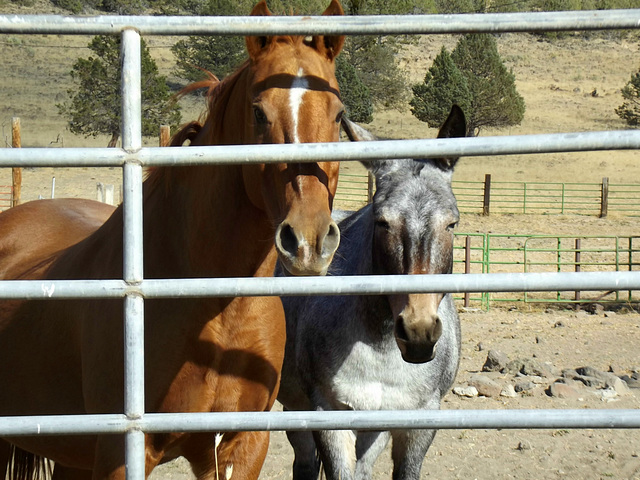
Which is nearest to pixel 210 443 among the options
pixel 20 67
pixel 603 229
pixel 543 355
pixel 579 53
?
pixel 543 355

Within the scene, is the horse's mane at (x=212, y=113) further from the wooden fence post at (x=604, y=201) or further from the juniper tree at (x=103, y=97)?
the juniper tree at (x=103, y=97)

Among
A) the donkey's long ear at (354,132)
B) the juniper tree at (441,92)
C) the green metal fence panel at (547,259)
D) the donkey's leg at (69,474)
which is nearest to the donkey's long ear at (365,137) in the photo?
the donkey's long ear at (354,132)

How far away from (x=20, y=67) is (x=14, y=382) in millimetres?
44558

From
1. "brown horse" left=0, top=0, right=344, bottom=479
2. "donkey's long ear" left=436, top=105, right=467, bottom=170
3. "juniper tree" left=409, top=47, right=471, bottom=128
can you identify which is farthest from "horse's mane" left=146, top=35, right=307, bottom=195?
"juniper tree" left=409, top=47, right=471, bottom=128

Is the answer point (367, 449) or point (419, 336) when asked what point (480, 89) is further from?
point (419, 336)

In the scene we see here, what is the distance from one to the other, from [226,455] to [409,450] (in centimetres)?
113

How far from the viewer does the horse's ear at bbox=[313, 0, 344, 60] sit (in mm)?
2232

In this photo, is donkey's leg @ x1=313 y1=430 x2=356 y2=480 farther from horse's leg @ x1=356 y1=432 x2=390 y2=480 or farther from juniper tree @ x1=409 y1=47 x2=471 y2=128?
juniper tree @ x1=409 y1=47 x2=471 y2=128

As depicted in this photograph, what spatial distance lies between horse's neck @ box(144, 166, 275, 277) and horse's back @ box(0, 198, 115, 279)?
44.9 inches

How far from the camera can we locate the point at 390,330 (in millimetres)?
3104

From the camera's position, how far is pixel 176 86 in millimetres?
38812

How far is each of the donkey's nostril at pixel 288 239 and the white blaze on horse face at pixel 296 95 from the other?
0.88 feet

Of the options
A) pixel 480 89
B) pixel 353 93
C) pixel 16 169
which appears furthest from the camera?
pixel 480 89

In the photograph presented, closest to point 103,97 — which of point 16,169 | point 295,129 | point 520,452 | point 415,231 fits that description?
point 16,169
